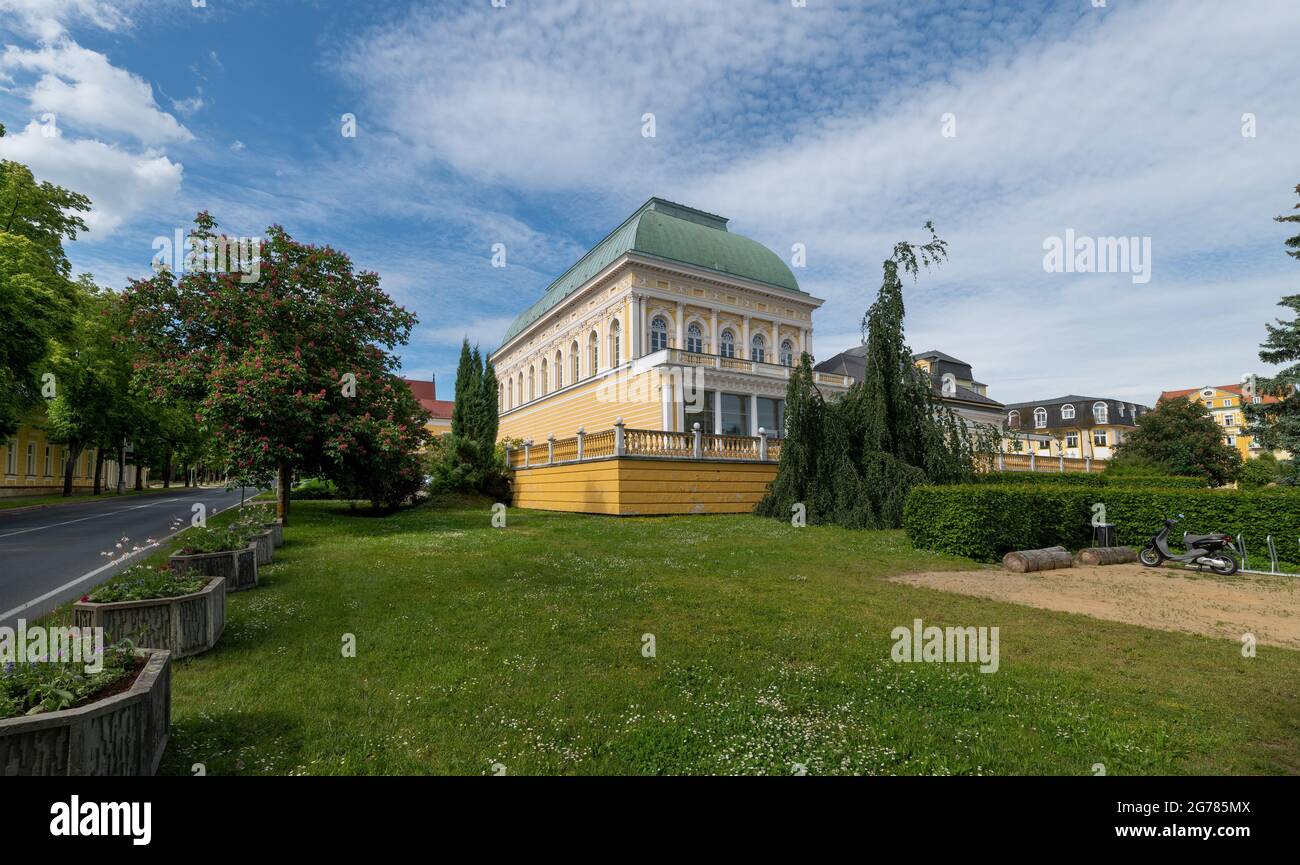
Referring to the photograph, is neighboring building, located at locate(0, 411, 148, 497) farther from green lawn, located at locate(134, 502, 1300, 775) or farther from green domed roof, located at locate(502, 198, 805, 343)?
green lawn, located at locate(134, 502, 1300, 775)

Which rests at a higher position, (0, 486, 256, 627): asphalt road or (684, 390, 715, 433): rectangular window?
(684, 390, 715, 433): rectangular window

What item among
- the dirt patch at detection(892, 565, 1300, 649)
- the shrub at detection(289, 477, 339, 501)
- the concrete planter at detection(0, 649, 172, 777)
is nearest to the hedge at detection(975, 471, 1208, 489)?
the dirt patch at detection(892, 565, 1300, 649)

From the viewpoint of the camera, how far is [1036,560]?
1122 cm

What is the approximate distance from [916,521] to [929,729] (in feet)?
33.7

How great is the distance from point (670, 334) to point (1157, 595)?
27.2 m

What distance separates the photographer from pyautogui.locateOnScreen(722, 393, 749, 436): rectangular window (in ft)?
92.4

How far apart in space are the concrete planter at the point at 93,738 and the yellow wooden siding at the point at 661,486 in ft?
53.7

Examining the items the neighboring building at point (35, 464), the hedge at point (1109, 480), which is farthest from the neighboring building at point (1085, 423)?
the neighboring building at point (35, 464)

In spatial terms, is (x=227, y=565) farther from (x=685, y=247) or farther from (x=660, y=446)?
(x=685, y=247)


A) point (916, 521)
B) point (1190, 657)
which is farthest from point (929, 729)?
point (916, 521)

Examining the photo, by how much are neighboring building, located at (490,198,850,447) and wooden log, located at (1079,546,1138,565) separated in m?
15.9

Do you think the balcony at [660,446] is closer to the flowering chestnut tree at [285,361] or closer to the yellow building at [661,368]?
the yellow building at [661,368]
